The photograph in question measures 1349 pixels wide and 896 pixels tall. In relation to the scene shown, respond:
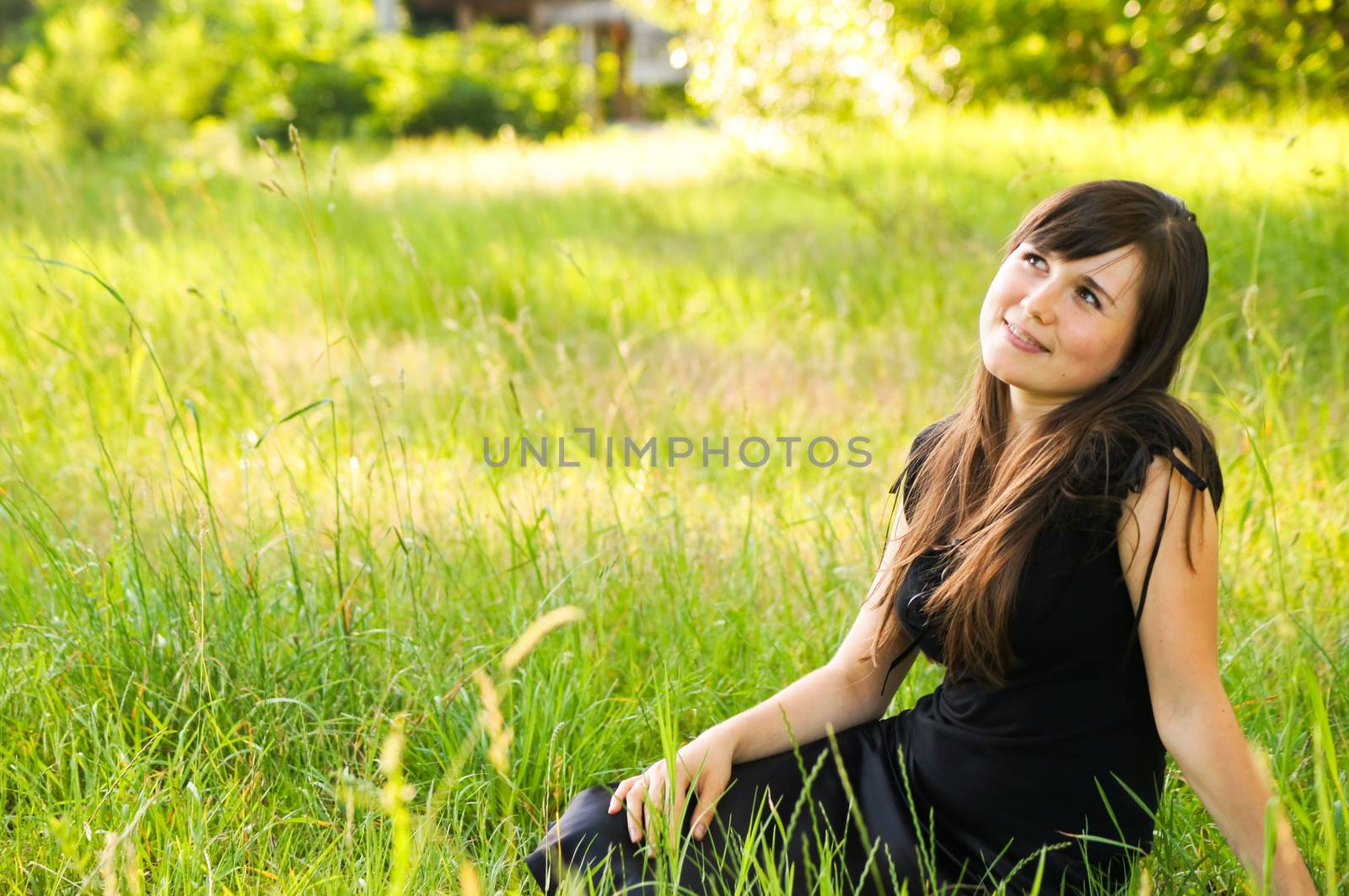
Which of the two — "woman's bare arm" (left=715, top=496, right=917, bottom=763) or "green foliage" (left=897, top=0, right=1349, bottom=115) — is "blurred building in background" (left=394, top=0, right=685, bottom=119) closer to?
"green foliage" (left=897, top=0, right=1349, bottom=115)

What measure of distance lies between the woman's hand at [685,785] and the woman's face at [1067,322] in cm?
70

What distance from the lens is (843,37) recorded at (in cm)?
1020

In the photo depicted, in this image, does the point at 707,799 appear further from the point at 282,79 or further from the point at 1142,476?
the point at 282,79

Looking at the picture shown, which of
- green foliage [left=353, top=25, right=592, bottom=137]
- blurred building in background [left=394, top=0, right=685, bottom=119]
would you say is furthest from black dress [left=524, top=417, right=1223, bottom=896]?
blurred building in background [left=394, top=0, right=685, bottom=119]

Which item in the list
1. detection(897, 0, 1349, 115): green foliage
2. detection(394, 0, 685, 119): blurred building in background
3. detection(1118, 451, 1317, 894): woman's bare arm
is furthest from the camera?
detection(394, 0, 685, 119): blurred building in background

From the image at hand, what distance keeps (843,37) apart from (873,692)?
Result: 30.5ft

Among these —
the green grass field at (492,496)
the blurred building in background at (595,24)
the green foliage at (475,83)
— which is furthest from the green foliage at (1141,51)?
the blurred building in background at (595,24)

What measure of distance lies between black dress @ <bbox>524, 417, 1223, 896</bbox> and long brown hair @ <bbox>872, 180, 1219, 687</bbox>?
2 centimetres

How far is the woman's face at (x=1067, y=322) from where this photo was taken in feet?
5.14

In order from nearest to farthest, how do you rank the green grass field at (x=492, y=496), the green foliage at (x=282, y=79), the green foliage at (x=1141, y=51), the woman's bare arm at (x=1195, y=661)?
the woman's bare arm at (x=1195, y=661) → the green grass field at (x=492, y=496) → the green foliage at (x=1141, y=51) → the green foliage at (x=282, y=79)

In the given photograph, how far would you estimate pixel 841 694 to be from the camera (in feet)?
6.20

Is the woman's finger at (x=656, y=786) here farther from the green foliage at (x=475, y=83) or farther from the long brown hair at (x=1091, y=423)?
the green foliage at (x=475, y=83)

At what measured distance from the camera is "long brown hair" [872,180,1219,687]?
5.06ft

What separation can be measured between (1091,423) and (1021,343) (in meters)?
0.15
